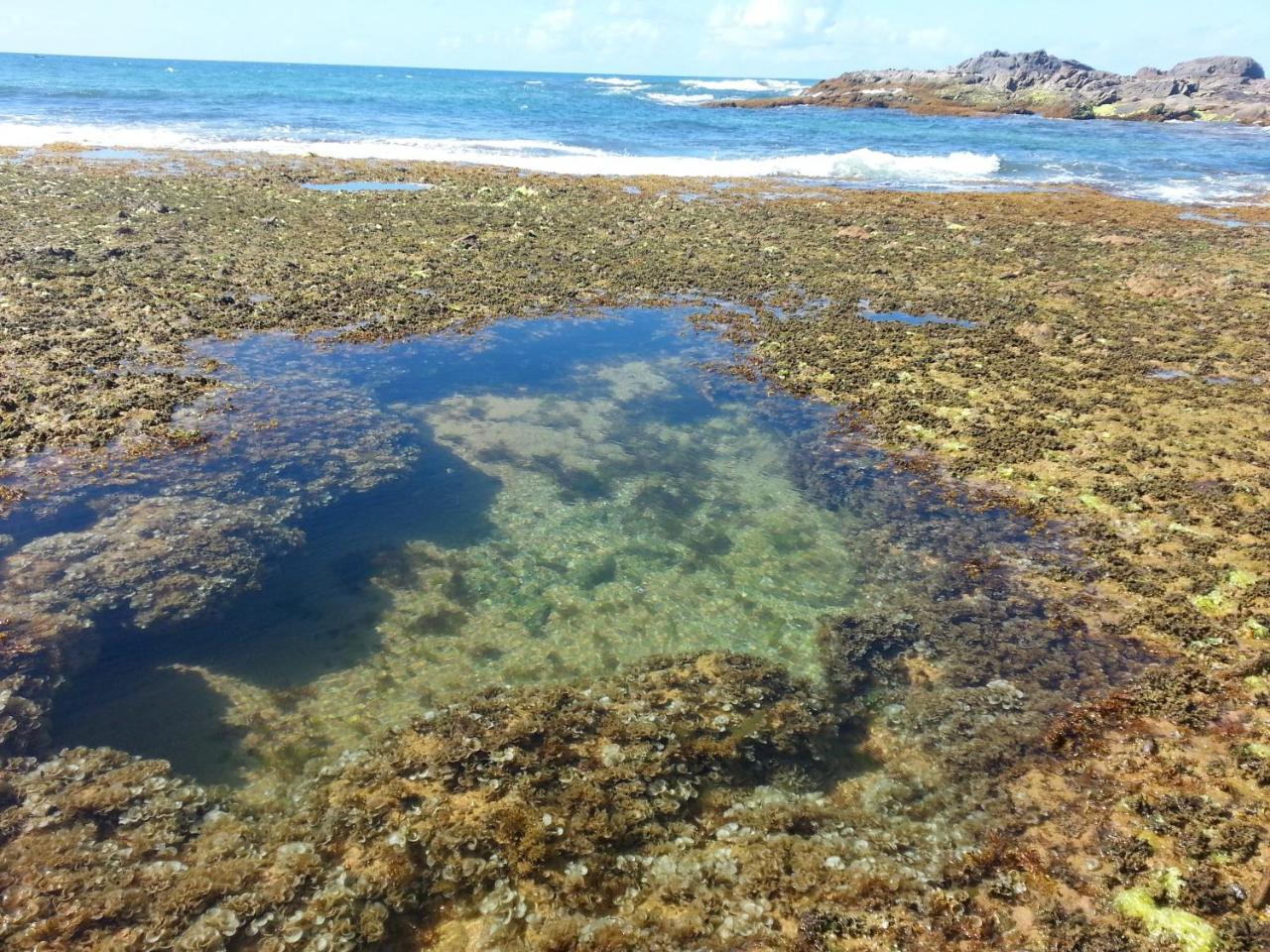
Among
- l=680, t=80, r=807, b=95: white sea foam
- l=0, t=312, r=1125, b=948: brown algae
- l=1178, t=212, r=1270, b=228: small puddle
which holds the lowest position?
l=0, t=312, r=1125, b=948: brown algae

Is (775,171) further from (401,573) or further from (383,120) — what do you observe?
(401,573)

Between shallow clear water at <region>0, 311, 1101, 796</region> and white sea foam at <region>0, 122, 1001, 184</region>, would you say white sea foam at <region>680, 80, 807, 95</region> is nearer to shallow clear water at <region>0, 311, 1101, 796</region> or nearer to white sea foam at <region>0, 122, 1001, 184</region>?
white sea foam at <region>0, 122, 1001, 184</region>

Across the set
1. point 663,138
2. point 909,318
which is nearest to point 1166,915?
point 909,318

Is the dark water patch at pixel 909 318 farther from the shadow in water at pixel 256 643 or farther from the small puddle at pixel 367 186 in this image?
the small puddle at pixel 367 186

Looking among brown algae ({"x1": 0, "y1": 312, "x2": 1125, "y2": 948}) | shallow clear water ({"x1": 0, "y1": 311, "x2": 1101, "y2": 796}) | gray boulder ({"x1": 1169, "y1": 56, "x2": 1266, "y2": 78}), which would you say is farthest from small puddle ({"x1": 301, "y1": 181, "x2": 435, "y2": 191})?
gray boulder ({"x1": 1169, "y1": 56, "x2": 1266, "y2": 78})

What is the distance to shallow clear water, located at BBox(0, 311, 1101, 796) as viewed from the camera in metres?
7.18

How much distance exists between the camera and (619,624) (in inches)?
329

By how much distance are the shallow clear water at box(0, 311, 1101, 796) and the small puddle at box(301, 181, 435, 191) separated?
806 inches

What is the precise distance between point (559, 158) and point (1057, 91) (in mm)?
97787

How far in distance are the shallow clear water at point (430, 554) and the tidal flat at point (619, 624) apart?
0.06m

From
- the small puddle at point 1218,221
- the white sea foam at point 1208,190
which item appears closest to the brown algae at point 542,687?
the small puddle at point 1218,221

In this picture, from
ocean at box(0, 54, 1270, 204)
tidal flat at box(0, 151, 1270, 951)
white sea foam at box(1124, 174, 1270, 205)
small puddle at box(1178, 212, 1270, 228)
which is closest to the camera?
tidal flat at box(0, 151, 1270, 951)

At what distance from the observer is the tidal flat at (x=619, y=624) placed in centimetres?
535

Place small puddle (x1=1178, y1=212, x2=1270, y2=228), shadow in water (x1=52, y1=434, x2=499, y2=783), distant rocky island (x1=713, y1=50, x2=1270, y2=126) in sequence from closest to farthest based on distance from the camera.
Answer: shadow in water (x1=52, y1=434, x2=499, y2=783) < small puddle (x1=1178, y1=212, x2=1270, y2=228) < distant rocky island (x1=713, y1=50, x2=1270, y2=126)
